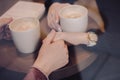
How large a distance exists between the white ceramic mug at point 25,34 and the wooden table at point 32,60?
2 cm

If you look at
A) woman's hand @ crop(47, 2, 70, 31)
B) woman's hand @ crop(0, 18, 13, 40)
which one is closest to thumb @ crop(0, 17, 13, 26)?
woman's hand @ crop(0, 18, 13, 40)

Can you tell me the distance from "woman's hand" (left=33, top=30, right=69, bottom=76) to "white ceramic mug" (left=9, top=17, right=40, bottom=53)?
0.03 meters

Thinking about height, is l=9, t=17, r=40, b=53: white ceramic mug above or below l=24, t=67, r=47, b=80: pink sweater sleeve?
above

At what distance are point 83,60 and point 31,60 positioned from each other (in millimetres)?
138

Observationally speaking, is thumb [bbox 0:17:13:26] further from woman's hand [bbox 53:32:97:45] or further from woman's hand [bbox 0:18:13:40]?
woman's hand [bbox 53:32:97:45]

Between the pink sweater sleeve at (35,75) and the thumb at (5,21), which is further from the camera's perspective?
the thumb at (5,21)

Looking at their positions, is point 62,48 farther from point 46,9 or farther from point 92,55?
point 46,9

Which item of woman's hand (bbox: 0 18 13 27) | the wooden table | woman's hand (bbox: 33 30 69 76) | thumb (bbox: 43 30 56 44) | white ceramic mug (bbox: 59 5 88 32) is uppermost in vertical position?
white ceramic mug (bbox: 59 5 88 32)

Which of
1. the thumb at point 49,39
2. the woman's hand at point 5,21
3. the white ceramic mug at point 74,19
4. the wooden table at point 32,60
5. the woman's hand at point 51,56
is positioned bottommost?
the wooden table at point 32,60

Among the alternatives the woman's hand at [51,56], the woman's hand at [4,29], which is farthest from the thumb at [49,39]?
the woman's hand at [4,29]

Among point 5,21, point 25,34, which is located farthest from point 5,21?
point 25,34

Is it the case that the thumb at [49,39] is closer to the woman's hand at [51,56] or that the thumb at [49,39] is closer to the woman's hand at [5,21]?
the woman's hand at [51,56]

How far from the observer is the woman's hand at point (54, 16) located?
0.61 meters

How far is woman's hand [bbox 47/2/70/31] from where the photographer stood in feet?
1.99
